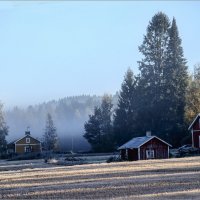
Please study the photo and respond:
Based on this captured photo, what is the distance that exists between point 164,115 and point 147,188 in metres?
55.4

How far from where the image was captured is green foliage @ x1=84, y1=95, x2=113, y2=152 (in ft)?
284

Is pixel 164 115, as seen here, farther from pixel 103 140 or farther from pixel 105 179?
pixel 105 179

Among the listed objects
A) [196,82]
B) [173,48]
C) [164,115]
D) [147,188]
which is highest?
[173,48]

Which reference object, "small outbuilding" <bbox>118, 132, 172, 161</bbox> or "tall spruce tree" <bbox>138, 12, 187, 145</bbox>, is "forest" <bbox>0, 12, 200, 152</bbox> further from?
"small outbuilding" <bbox>118, 132, 172, 161</bbox>

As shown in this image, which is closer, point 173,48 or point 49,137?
point 173,48

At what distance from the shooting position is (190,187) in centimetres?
2414

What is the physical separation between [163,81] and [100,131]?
1694 centimetres

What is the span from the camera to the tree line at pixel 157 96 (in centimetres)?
7900

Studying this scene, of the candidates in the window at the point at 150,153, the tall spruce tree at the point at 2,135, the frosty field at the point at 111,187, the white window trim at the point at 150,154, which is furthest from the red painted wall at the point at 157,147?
the tall spruce tree at the point at 2,135

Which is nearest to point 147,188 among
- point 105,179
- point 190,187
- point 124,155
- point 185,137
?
point 190,187

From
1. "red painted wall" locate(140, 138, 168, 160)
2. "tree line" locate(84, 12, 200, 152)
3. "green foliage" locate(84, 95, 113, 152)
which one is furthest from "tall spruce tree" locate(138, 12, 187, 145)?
"red painted wall" locate(140, 138, 168, 160)

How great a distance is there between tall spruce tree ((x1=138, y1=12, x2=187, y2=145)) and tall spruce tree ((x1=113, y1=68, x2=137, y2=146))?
142 inches

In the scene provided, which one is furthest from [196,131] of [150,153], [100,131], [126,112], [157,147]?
[100,131]

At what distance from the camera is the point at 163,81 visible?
83.1 metres
